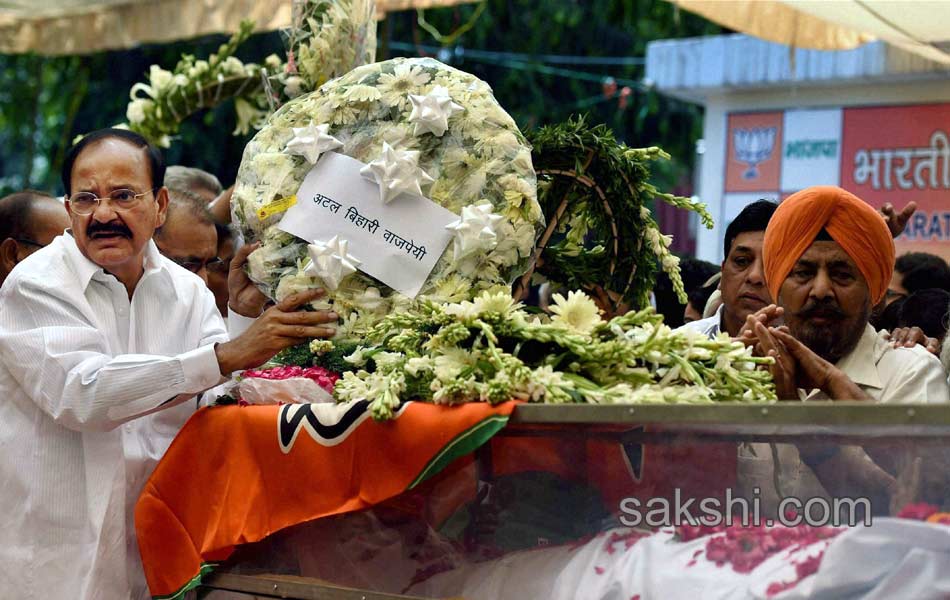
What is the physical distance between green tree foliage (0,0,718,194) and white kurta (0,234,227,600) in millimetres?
8759

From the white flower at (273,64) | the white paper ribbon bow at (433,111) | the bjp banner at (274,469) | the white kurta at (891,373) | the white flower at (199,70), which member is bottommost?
the bjp banner at (274,469)

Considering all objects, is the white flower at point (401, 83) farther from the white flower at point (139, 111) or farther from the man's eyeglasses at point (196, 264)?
the white flower at point (139, 111)

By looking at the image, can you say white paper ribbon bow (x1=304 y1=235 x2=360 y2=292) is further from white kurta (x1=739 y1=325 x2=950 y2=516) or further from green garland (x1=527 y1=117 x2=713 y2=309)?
white kurta (x1=739 y1=325 x2=950 y2=516)

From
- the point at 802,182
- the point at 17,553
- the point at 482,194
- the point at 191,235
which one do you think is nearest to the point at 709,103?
the point at 802,182

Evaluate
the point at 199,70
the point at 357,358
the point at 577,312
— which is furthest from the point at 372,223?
the point at 199,70

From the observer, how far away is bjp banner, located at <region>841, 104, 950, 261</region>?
791cm

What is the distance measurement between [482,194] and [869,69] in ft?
18.8

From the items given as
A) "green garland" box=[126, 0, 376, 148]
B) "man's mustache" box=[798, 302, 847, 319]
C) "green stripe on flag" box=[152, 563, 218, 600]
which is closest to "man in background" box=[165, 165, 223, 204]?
"green garland" box=[126, 0, 376, 148]

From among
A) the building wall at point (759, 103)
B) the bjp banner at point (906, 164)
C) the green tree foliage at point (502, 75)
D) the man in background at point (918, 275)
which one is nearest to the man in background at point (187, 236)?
the man in background at point (918, 275)

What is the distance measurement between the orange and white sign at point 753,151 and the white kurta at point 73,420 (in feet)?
20.6

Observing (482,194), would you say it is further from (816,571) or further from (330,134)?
(816,571)

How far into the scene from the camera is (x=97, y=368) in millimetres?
3254

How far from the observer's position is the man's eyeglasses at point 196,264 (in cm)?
486

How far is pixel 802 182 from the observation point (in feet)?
29.2
